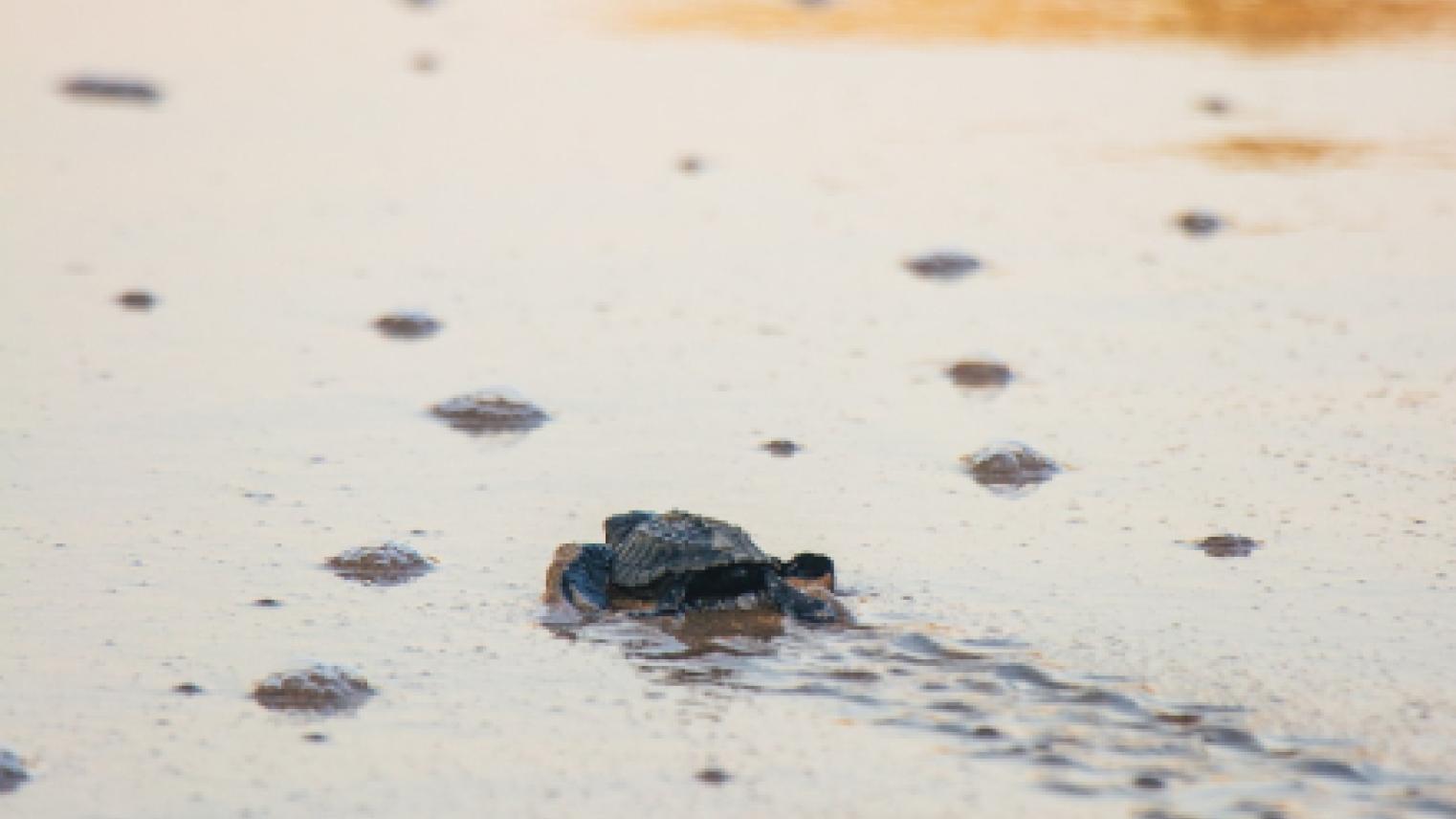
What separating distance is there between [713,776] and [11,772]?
1341 millimetres

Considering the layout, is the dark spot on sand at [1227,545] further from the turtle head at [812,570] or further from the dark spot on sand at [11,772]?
the dark spot on sand at [11,772]

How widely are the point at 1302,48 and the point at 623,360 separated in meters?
8.47

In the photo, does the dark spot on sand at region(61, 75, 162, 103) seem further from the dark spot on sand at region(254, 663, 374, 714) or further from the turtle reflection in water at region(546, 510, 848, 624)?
the dark spot on sand at region(254, 663, 374, 714)

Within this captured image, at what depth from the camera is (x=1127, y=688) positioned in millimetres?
4582

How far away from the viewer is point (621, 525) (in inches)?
205

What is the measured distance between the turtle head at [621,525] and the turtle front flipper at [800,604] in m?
0.40

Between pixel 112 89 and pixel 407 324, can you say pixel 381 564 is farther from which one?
pixel 112 89

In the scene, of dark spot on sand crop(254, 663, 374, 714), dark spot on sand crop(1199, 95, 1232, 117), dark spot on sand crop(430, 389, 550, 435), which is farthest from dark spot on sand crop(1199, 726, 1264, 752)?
dark spot on sand crop(1199, 95, 1232, 117)

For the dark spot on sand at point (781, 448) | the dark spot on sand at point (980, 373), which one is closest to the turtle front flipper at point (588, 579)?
the dark spot on sand at point (781, 448)

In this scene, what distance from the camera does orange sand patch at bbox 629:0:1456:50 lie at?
48.8ft

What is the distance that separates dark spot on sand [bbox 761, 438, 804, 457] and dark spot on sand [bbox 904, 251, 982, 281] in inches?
90.8

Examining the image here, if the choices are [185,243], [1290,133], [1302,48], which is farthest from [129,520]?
[1302,48]

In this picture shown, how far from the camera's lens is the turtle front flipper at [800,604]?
496cm

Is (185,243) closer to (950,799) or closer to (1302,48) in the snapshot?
(950,799)
